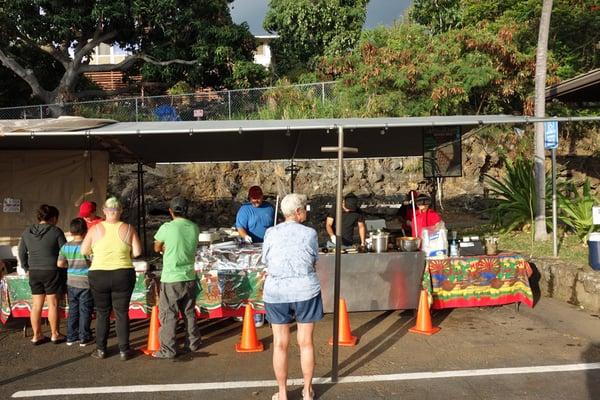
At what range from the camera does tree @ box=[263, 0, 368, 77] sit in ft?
82.7

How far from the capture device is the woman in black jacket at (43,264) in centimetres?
582

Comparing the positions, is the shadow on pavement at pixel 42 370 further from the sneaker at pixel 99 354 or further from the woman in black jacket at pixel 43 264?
the woman in black jacket at pixel 43 264

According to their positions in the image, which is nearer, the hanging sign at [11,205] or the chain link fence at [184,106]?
the hanging sign at [11,205]

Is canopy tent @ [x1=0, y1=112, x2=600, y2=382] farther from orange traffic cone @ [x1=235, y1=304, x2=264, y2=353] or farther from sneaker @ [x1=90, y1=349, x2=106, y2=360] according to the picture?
sneaker @ [x1=90, y1=349, x2=106, y2=360]

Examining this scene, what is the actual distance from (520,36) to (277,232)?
704 inches

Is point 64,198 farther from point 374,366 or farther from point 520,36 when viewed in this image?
point 520,36

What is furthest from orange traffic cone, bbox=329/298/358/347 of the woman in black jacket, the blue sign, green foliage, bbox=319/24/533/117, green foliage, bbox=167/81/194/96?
green foliage, bbox=167/81/194/96

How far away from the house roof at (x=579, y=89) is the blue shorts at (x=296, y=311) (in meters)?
8.23

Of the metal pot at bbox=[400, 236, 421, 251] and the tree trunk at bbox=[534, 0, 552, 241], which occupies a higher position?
the tree trunk at bbox=[534, 0, 552, 241]

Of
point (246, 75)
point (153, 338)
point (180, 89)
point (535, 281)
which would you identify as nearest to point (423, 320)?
point (535, 281)

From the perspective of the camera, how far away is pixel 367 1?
87.6 ft

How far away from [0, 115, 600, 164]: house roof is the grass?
2325 millimetres

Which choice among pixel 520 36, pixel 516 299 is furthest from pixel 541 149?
pixel 520 36

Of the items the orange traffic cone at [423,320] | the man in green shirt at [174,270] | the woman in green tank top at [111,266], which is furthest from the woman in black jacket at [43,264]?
the orange traffic cone at [423,320]
